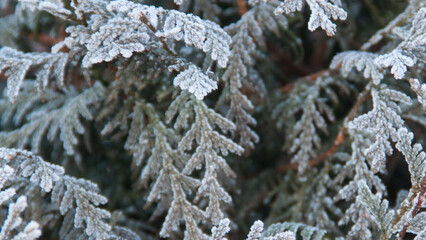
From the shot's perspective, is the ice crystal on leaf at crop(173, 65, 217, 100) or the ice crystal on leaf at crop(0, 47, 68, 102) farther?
the ice crystal on leaf at crop(0, 47, 68, 102)

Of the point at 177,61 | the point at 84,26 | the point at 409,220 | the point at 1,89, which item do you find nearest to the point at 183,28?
the point at 177,61

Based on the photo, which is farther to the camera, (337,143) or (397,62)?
(337,143)

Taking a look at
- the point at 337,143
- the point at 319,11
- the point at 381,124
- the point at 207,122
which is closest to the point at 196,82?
the point at 207,122

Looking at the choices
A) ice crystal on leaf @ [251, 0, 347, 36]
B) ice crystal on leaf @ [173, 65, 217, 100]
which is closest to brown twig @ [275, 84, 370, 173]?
ice crystal on leaf @ [251, 0, 347, 36]

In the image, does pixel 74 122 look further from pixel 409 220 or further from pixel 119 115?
pixel 409 220

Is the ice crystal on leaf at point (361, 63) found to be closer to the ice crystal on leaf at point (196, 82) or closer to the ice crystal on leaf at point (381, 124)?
the ice crystal on leaf at point (381, 124)

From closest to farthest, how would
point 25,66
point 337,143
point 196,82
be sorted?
point 196,82 < point 25,66 < point 337,143

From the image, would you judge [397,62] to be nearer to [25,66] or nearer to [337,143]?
[337,143]

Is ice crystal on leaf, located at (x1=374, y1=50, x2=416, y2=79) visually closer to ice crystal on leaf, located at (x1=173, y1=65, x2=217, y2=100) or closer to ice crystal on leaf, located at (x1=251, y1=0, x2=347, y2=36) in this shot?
ice crystal on leaf, located at (x1=251, y1=0, x2=347, y2=36)

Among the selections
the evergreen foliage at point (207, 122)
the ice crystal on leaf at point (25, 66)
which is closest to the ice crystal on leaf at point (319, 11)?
the evergreen foliage at point (207, 122)

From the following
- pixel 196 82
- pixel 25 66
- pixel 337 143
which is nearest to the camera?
pixel 196 82

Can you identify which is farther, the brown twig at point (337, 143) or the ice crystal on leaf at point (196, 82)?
the brown twig at point (337, 143)
